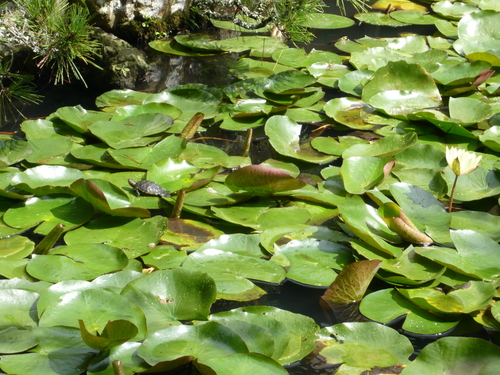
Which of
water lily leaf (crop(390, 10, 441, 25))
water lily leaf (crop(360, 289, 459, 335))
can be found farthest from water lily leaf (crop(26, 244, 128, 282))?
water lily leaf (crop(390, 10, 441, 25))

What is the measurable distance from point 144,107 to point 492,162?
1.46 metres

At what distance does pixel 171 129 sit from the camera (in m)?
2.18

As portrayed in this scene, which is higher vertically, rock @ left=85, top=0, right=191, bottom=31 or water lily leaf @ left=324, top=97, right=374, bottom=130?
rock @ left=85, top=0, right=191, bottom=31

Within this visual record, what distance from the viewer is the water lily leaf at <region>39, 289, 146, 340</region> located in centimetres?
116

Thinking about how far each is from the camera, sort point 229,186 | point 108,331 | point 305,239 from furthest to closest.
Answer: point 229,186, point 305,239, point 108,331

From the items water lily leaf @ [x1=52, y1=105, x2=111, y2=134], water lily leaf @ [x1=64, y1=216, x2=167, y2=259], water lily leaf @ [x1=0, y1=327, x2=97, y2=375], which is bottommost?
water lily leaf @ [x1=0, y1=327, x2=97, y2=375]

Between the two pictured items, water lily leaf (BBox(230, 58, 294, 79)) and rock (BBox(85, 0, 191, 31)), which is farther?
rock (BBox(85, 0, 191, 31))

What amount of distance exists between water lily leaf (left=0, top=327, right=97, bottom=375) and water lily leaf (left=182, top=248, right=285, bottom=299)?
359 mm

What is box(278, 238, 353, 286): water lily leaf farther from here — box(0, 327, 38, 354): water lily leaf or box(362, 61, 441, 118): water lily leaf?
box(362, 61, 441, 118): water lily leaf

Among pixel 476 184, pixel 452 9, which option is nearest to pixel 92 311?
pixel 476 184

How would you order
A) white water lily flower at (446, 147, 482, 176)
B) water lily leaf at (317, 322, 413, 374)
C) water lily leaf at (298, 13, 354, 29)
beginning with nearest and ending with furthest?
1. water lily leaf at (317, 322, 413, 374)
2. white water lily flower at (446, 147, 482, 176)
3. water lily leaf at (298, 13, 354, 29)

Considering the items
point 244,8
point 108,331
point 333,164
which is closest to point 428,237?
point 333,164

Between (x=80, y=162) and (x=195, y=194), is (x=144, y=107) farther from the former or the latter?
(x=195, y=194)

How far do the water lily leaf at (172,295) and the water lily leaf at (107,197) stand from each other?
353 millimetres
